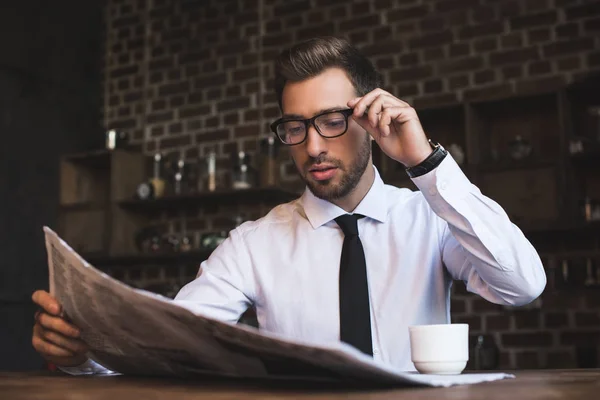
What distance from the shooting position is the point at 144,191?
4895 mm

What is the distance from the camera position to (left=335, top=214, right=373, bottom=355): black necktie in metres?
1.71

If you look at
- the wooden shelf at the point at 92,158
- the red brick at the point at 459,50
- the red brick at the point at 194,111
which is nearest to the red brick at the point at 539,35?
the red brick at the point at 459,50

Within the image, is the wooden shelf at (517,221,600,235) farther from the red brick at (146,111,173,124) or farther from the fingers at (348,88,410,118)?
the red brick at (146,111,173,124)

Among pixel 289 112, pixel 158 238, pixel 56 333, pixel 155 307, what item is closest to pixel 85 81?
pixel 158 238

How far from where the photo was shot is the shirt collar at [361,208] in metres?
1.97

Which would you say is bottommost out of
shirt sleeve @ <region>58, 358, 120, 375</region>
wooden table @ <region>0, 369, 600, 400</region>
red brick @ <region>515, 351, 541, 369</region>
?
red brick @ <region>515, 351, 541, 369</region>

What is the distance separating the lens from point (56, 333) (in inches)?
51.2

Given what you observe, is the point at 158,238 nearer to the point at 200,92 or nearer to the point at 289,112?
the point at 200,92

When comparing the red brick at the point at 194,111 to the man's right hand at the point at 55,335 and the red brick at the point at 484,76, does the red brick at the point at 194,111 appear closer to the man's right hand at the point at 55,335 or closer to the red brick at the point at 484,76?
the red brick at the point at 484,76

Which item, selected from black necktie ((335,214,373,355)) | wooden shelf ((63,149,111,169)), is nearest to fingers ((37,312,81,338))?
black necktie ((335,214,373,355))

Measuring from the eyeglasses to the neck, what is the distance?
19 cm

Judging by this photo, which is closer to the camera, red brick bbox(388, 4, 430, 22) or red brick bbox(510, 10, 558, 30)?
red brick bbox(510, 10, 558, 30)

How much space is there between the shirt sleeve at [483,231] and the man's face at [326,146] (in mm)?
319

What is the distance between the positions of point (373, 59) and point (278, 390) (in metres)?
3.82
